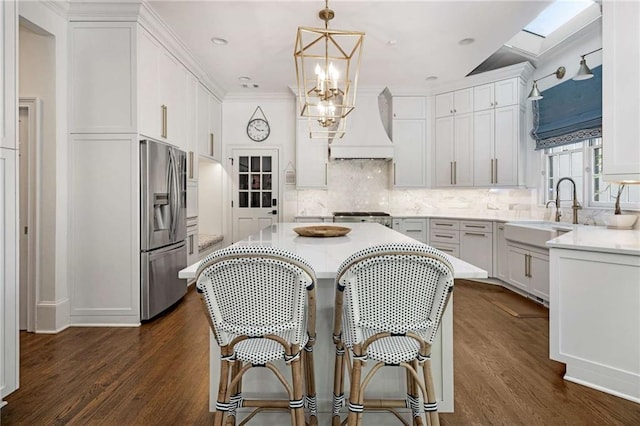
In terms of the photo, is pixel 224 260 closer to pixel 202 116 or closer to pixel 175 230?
pixel 175 230

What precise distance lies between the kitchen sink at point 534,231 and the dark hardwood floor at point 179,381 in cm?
93

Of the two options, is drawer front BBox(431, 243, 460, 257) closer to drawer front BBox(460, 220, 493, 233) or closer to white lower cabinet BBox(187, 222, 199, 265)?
drawer front BBox(460, 220, 493, 233)

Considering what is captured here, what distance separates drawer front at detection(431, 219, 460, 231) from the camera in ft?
16.7

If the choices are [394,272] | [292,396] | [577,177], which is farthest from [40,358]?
[577,177]

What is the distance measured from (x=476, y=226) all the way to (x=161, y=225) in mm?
3988

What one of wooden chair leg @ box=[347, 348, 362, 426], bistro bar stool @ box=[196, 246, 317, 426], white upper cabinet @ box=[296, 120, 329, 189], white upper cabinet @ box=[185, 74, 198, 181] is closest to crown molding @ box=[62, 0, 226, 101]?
white upper cabinet @ box=[185, 74, 198, 181]

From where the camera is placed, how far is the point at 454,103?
527 cm

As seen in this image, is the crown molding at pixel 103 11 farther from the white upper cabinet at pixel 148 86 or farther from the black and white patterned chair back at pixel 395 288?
the black and white patterned chair back at pixel 395 288

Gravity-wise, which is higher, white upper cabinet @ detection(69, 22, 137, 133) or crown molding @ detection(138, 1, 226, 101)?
crown molding @ detection(138, 1, 226, 101)

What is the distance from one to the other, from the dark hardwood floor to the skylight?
10.6ft

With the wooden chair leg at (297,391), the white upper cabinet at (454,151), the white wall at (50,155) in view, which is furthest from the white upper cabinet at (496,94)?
the white wall at (50,155)

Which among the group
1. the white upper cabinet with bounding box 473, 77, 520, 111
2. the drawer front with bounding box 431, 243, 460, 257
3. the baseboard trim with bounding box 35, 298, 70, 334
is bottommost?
the baseboard trim with bounding box 35, 298, 70, 334

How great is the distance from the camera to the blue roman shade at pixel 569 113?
3627 mm

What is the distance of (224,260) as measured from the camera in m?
1.28
